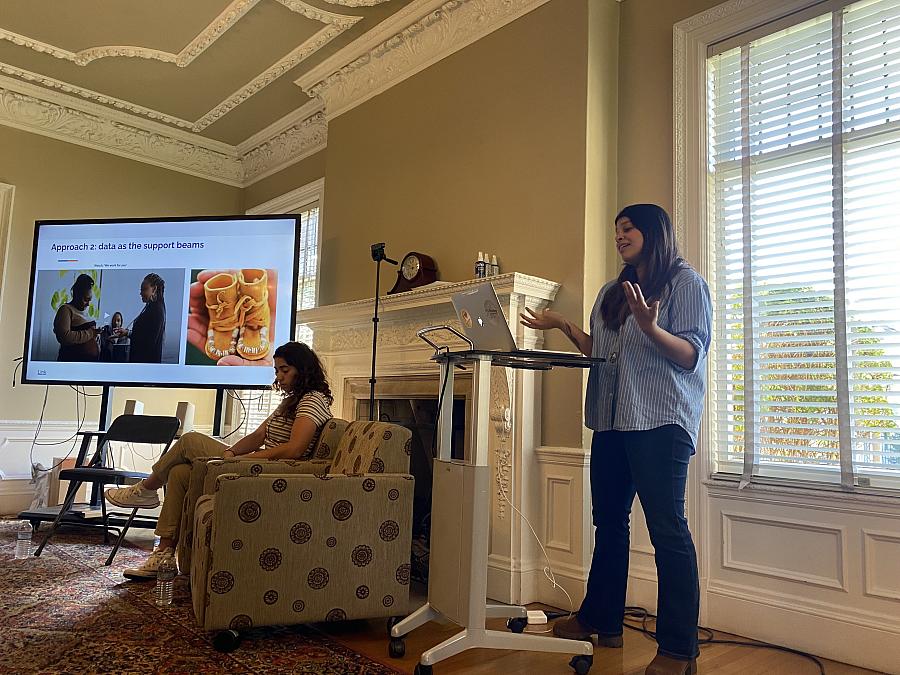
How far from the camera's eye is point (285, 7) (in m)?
4.35

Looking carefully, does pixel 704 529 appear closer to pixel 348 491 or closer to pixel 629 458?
pixel 629 458

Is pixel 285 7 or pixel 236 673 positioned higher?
pixel 285 7

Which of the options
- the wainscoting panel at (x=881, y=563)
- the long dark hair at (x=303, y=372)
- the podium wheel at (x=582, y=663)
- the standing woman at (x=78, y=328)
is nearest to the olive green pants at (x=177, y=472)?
the long dark hair at (x=303, y=372)

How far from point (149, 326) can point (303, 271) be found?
1.41 meters

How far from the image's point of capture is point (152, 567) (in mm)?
3285

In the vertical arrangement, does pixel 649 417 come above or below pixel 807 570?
above

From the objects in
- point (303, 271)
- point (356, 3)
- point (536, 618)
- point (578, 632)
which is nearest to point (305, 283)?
point (303, 271)

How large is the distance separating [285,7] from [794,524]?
3.90 m

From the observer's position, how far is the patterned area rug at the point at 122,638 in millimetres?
2205

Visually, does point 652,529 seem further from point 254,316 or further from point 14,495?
point 14,495

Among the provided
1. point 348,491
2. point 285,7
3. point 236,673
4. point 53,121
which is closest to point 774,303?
point 348,491

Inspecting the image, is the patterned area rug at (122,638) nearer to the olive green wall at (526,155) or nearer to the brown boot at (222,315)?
the olive green wall at (526,155)

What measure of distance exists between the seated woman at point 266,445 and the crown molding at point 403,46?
2.00 meters

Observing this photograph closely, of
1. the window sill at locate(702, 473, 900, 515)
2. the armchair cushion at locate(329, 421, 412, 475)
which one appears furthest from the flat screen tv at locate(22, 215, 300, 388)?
the window sill at locate(702, 473, 900, 515)
